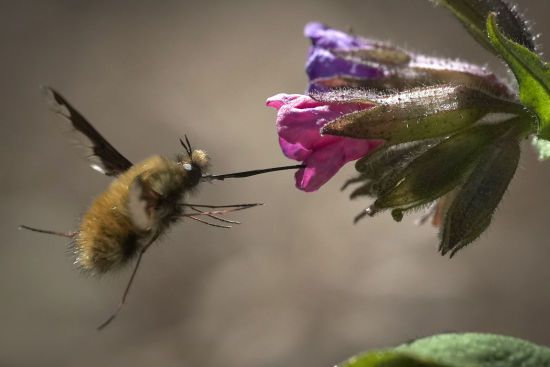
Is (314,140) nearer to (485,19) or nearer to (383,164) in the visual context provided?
(383,164)

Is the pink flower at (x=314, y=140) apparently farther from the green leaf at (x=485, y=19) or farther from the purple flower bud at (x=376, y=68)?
the green leaf at (x=485, y=19)

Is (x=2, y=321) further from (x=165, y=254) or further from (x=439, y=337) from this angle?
(x=439, y=337)

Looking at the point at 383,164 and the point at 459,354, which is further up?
the point at 383,164

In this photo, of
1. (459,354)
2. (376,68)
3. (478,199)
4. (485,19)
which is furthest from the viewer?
(376,68)

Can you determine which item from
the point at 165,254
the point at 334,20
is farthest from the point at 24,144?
the point at 334,20

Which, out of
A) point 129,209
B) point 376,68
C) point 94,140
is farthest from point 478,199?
point 94,140

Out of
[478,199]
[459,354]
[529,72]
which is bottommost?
[459,354]

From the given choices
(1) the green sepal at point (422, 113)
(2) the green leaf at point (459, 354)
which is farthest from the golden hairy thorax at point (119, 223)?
(2) the green leaf at point (459, 354)
